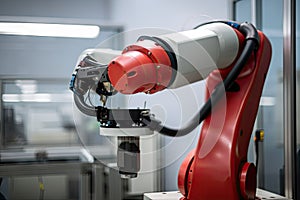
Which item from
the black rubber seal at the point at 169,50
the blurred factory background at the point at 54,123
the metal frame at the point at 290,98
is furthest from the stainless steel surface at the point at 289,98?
the black rubber seal at the point at 169,50

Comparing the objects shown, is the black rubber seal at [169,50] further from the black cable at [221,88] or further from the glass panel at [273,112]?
the glass panel at [273,112]

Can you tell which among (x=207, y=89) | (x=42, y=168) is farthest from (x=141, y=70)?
(x=42, y=168)

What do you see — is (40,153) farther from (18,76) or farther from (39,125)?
(18,76)

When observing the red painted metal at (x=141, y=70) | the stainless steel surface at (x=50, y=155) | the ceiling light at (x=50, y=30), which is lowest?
the stainless steel surface at (x=50, y=155)

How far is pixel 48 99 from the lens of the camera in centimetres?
321

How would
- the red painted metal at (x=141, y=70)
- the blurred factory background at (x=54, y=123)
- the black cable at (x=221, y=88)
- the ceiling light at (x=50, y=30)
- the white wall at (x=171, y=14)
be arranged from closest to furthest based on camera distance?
the red painted metal at (x=141, y=70) < the black cable at (x=221, y=88) < the white wall at (x=171, y=14) < the blurred factory background at (x=54, y=123) < the ceiling light at (x=50, y=30)

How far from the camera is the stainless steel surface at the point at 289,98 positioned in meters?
1.96

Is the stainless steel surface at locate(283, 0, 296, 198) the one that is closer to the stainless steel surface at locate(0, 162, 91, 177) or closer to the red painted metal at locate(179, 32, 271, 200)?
the red painted metal at locate(179, 32, 271, 200)

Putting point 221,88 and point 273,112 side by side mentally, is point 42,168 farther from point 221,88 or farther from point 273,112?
point 221,88

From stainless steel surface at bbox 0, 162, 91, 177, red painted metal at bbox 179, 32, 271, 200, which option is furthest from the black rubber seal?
stainless steel surface at bbox 0, 162, 91, 177

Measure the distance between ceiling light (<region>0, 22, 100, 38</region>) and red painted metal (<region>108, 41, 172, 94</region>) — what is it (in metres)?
2.20

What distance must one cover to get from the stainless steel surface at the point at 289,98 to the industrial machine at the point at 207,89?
24.2 inches

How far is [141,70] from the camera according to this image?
1.04m

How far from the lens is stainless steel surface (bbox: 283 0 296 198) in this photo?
1961mm
